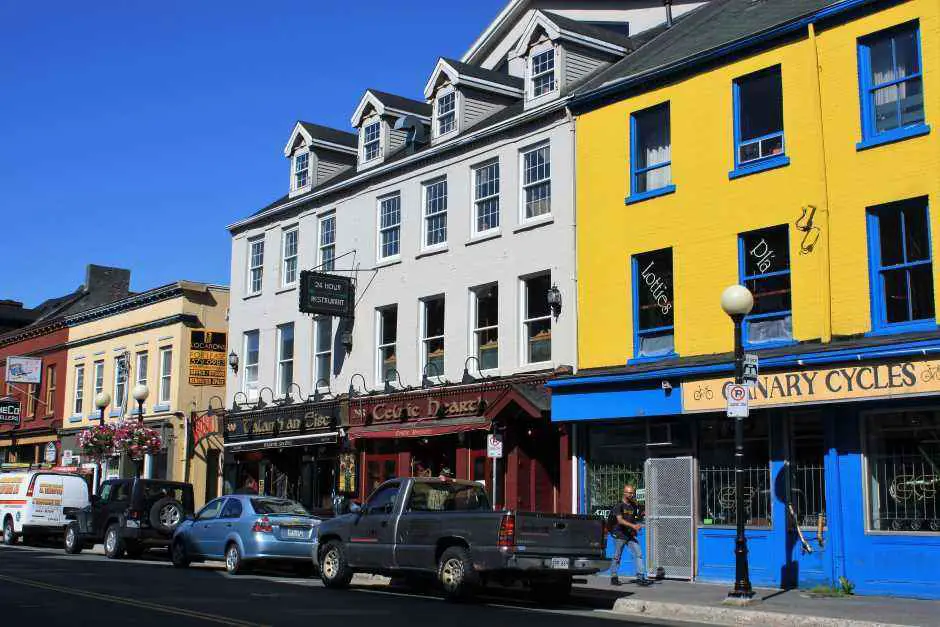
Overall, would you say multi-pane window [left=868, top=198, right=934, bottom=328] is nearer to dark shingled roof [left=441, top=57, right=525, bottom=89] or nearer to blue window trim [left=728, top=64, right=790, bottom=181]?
blue window trim [left=728, top=64, right=790, bottom=181]

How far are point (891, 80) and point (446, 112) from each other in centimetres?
1272

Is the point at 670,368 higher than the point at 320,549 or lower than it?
higher

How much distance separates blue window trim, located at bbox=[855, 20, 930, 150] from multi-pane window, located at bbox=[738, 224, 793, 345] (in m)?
2.12

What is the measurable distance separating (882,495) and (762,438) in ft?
7.65

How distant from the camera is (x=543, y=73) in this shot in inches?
985

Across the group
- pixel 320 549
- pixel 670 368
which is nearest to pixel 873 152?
pixel 670 368

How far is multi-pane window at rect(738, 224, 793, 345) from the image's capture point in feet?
61.7

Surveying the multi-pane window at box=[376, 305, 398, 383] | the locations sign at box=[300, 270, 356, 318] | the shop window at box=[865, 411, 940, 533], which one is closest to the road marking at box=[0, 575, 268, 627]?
the shop window at box=[865, 411, 940, 533]

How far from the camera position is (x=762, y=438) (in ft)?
61.7

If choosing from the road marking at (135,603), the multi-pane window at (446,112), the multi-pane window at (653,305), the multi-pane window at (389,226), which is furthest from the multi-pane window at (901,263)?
the multi-pane window at (389,226)

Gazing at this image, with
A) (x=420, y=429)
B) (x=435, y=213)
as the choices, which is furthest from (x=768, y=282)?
(x=435, y=213)

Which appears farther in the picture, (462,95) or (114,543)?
(462,95)

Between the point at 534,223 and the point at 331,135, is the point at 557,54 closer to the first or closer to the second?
the point at 534,223

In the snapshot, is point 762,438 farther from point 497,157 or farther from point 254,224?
Answer: point 254,224
